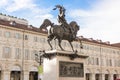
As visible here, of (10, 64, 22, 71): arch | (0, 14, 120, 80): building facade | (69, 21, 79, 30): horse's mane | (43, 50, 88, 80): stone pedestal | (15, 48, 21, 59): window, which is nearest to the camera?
(43, 50, 88, 80): stone pedestal

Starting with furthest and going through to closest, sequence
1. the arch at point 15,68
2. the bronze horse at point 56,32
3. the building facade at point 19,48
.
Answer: the arch at point 15,68, the building facade at point 19,48, the bronze horse at point 56,32

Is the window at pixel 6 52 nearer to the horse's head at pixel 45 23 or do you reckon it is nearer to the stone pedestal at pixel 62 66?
the horse's head at pixel 45 23

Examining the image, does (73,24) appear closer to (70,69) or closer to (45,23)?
(45,23)

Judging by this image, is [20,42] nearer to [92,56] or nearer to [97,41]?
[92,56]

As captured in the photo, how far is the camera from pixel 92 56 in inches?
2717

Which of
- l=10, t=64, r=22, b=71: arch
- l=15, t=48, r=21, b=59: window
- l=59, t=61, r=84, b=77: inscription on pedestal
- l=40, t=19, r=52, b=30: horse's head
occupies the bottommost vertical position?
l=10, t=64, r=22, b=71: arch

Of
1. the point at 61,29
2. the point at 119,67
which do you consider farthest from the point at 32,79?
the point at 61,29

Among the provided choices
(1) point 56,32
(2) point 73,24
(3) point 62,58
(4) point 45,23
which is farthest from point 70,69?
(2) point 73,24

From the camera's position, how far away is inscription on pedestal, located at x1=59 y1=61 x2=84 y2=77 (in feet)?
59.2

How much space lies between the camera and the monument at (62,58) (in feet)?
58.8

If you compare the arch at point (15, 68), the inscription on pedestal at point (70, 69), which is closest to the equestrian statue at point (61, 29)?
the inscription on pedestal at point (70, 69)

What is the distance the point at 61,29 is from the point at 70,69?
2.71m

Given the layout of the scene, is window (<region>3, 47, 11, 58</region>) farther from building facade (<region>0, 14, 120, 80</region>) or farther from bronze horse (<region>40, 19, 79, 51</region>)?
bronze horse (<region>40, 19, 79, 51</region>)

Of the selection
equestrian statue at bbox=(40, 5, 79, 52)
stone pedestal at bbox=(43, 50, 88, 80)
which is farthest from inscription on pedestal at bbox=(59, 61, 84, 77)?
equestrian statue at bbox=(40, 5, 79, 52)
